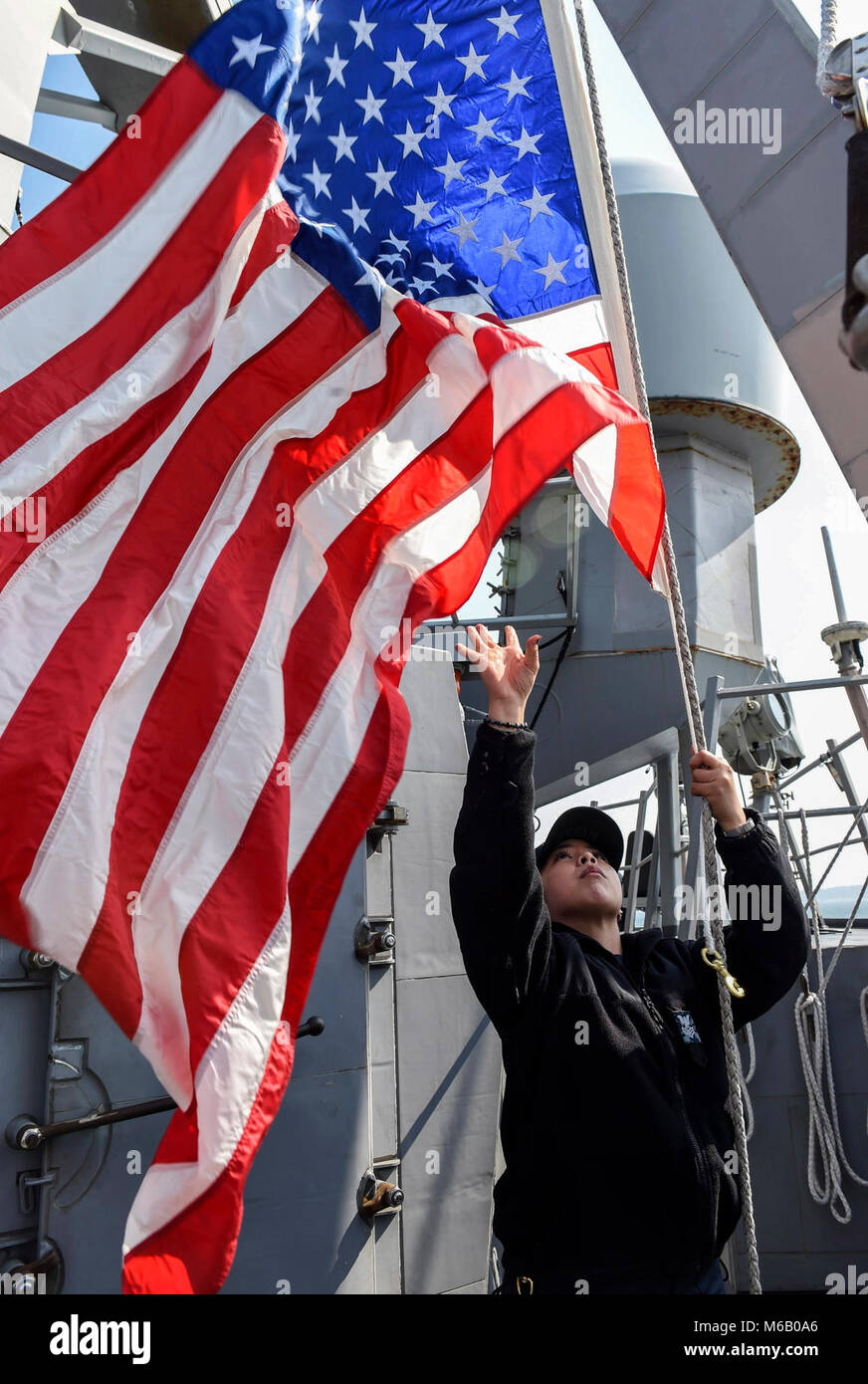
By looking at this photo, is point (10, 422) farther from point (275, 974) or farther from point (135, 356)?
point (275, 974)

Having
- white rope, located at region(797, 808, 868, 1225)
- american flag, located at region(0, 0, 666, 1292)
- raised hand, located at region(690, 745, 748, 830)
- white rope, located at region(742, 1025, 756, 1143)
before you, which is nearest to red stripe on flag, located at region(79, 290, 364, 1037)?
american flag, located at region(0, 0, 666, 1292)

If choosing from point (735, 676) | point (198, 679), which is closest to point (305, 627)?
point (198, 679)

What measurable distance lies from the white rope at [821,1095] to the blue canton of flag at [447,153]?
397 cm

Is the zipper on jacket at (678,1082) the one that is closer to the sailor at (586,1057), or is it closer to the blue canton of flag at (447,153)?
the sailor at (586,1057)

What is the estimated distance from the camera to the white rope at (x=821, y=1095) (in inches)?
219

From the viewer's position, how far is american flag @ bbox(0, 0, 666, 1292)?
6.64ft

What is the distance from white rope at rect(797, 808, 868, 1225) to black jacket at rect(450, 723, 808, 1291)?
3.65 meters

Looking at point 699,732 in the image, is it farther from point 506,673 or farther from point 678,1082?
point 678,1082

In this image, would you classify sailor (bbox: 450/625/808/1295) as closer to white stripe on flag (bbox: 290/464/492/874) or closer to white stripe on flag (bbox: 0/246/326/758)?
white stripe on flag (bbox: 290/464/492/874)

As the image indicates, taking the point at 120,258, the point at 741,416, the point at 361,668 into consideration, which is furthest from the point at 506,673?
the point at 741,416

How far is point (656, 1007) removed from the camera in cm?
237

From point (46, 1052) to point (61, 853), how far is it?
0.90 metres
